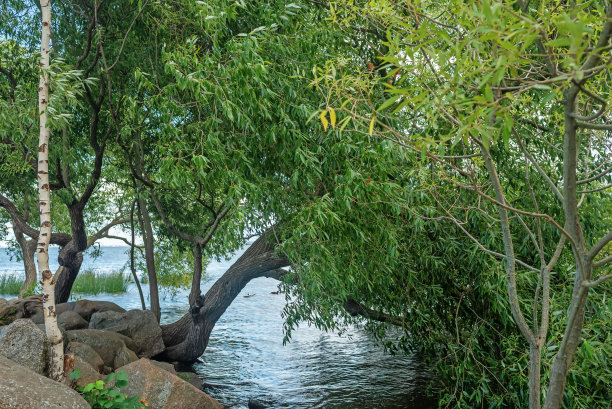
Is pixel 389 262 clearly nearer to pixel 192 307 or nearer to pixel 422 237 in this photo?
pixel 422 237

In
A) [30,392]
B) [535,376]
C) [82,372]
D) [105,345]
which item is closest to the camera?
[535,376]

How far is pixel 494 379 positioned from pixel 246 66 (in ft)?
19.4

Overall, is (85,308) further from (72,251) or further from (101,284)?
(101,284)

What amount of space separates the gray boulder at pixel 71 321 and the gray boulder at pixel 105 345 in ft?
5.73

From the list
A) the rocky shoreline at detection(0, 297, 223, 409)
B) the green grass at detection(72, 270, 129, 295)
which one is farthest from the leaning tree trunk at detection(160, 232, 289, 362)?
the green grass at detection(72, 270, 129, 295)

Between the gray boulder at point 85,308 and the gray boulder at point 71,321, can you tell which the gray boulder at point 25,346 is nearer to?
the gray boulder at point 71,321

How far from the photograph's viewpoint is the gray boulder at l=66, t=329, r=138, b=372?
8188 mm

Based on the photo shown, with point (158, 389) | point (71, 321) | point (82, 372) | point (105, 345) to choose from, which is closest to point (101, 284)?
point (71, 321)

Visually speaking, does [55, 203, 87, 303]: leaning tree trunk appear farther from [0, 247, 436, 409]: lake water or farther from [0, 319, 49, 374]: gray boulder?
[0, 319, 49, 374]: gray boulder

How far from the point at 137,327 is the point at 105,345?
2.15 meters

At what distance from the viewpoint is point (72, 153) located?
9.51 meters

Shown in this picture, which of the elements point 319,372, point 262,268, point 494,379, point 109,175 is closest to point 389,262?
point 494,379

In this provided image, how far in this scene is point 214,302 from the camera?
1054 centimetres

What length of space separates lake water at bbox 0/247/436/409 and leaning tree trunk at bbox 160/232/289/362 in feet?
2.52
